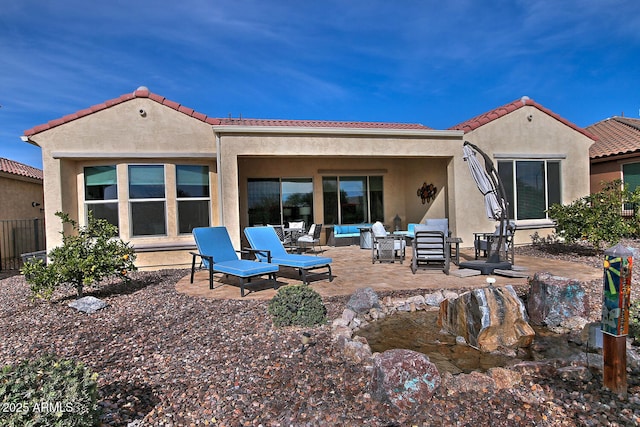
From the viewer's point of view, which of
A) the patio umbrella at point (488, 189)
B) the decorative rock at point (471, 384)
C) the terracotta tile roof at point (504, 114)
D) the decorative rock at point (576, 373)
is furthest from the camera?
the terracotta tile roof at point (504, 114)

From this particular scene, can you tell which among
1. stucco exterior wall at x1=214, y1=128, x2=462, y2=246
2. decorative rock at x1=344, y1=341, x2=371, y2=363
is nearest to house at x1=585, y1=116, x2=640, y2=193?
stucco exterior wall at x1=214, y1=128, x2=462, y2=246

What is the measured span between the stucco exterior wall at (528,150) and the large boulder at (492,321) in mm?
6324

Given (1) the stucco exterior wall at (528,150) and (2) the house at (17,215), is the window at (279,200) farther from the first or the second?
(2) the house at (17,215)

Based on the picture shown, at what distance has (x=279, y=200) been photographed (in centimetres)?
1235

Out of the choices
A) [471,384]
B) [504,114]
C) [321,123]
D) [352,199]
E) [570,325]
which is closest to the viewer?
[471,384]

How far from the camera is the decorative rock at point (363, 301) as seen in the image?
4961 millimetres

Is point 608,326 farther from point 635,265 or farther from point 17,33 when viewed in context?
point 17,33

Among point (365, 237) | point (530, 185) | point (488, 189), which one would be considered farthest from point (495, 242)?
point (365, 237)

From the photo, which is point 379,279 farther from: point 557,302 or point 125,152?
point 125,152

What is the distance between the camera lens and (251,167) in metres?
12.1

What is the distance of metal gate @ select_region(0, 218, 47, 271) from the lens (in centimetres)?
1177

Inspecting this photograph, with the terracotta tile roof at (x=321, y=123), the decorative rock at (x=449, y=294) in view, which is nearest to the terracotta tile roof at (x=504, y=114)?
the terracotta tile roof at (x=321, y=123)

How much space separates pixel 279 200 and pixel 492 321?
30.3ft

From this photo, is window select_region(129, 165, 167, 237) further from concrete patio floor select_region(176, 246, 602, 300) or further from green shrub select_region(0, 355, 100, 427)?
green shrub select_region(0, 355, 100, 427)
